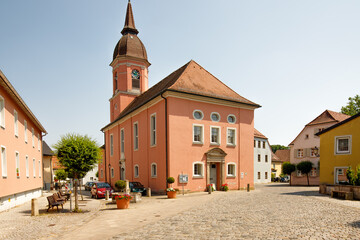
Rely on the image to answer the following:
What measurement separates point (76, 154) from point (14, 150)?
18.1 ft

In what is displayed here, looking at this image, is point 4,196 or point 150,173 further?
point 150,173

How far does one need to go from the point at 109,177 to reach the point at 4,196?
25.9m

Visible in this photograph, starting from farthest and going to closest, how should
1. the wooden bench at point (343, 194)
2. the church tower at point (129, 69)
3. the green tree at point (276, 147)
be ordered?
1. the green tree at point (276, 147)
2. the church tower at point (129, 69)
3. the wooden bench at point (343, 194)

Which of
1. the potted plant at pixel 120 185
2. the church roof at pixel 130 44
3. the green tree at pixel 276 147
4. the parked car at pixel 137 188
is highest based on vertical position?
the church roof at pixel 130 44

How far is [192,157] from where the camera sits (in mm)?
21812

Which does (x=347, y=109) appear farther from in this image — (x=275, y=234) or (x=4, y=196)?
(x=4, y=196)

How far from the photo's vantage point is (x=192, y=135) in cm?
2198

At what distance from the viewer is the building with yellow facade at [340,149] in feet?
65.7

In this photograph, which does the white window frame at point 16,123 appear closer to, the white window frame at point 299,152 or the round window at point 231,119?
the round window at point 231,119

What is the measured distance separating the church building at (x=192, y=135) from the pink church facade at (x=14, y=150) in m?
9.85

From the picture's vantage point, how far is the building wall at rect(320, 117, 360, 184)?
20.0m

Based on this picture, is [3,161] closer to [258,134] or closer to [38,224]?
[38,224]

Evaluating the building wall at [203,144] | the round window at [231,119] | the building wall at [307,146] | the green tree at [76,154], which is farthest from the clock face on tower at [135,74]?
the building wall at [307,146]

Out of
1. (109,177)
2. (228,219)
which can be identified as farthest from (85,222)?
(109,177)
